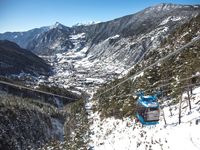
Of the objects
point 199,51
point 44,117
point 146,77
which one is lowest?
point 44,117

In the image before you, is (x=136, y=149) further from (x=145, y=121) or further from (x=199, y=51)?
(x=199, y=51)

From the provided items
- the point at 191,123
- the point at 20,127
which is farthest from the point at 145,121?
the point at 20,127

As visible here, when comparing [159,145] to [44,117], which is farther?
[44,117]

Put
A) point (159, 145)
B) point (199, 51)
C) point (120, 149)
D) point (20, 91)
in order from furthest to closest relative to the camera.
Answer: point (20, 91)
point (199, 51)
point (120, 149)
point (159, 145)

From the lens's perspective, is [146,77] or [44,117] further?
[44,117]

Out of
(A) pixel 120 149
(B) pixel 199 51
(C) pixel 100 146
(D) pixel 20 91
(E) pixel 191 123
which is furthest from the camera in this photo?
(D) pixel 20 91

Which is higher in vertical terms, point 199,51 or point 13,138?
point 199,51

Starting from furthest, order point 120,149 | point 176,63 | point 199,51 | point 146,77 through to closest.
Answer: point 146,77, point 176,63, point 199,51, point 120,149

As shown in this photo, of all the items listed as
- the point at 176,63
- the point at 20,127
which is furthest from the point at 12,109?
the point at 176,63

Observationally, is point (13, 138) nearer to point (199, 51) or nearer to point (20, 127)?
point (20, 127)
